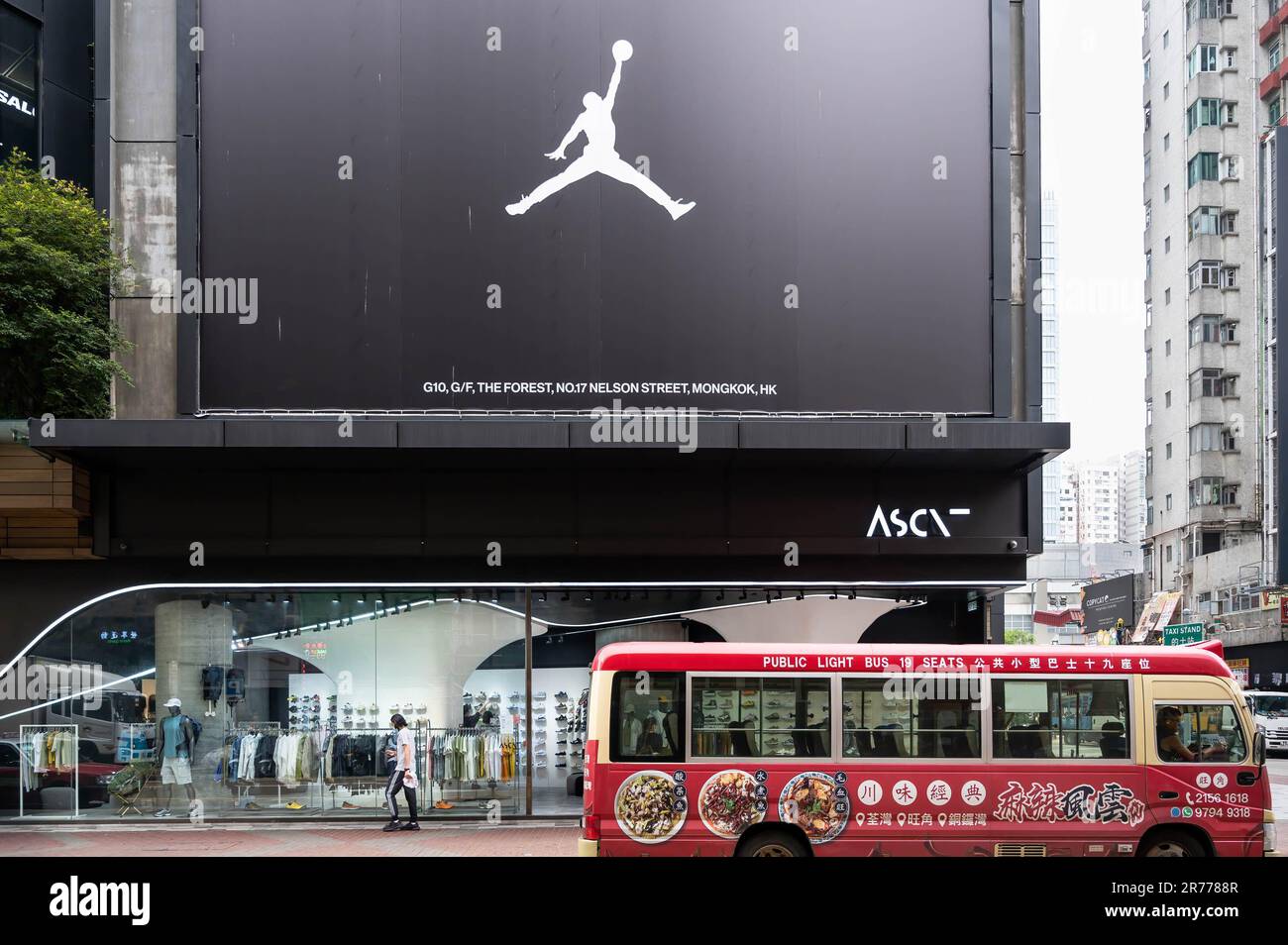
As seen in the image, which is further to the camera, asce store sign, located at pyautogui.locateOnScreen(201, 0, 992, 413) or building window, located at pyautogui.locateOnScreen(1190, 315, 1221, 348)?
building window, located at pyautogui.locateOnScreen(1190, 315, 1221, 348)

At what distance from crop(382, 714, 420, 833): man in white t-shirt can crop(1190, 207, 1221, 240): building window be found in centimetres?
5710

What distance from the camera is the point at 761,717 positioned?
→ 12.8 metres

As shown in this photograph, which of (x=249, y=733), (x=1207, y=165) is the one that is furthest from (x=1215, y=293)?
(x=249, y=733)

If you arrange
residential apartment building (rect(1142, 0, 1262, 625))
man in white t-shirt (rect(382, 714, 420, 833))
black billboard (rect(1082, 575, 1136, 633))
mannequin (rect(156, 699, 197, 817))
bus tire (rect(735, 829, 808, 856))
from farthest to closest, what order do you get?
residential apartment building (rect(1142, 0, 1262, 625)), black billboard (rect(1082, 575, 1136, 633)), mannequin (rect(156, 699, 197, 817)), man in white t-shirt (rect(382, 714, 420, 833)), bus tire (rect(735, 829, 808, 856))

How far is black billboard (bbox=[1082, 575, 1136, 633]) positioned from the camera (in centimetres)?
5719

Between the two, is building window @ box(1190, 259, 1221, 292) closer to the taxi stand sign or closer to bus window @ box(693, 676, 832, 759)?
the taxi stand sign

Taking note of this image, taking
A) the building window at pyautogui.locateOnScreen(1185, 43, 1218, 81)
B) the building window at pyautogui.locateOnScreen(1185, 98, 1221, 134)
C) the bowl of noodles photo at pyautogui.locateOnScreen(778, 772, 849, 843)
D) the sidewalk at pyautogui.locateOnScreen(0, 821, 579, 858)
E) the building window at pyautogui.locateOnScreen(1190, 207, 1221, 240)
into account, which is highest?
the building window at pyautogui.locateOnScreen(1185, 43, 1218, 81)

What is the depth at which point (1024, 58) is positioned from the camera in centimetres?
1973

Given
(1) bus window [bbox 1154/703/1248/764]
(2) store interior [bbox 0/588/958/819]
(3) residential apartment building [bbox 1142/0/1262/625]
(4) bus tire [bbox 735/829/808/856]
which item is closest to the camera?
(4) bus tire [bbox 735/829/808/856]

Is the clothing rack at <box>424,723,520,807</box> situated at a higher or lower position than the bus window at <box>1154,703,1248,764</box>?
lower

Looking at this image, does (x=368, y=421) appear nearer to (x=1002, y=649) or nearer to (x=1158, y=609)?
(x=1002, y=649)

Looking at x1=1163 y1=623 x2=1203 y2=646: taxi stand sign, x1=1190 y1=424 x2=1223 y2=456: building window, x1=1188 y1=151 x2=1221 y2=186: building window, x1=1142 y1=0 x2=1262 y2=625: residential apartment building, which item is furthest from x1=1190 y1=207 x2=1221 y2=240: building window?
x1=1163 y1=623 x2=1203 y2=646: taxi stand sign

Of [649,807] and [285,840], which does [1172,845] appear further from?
[285,840]

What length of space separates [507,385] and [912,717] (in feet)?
29.5
